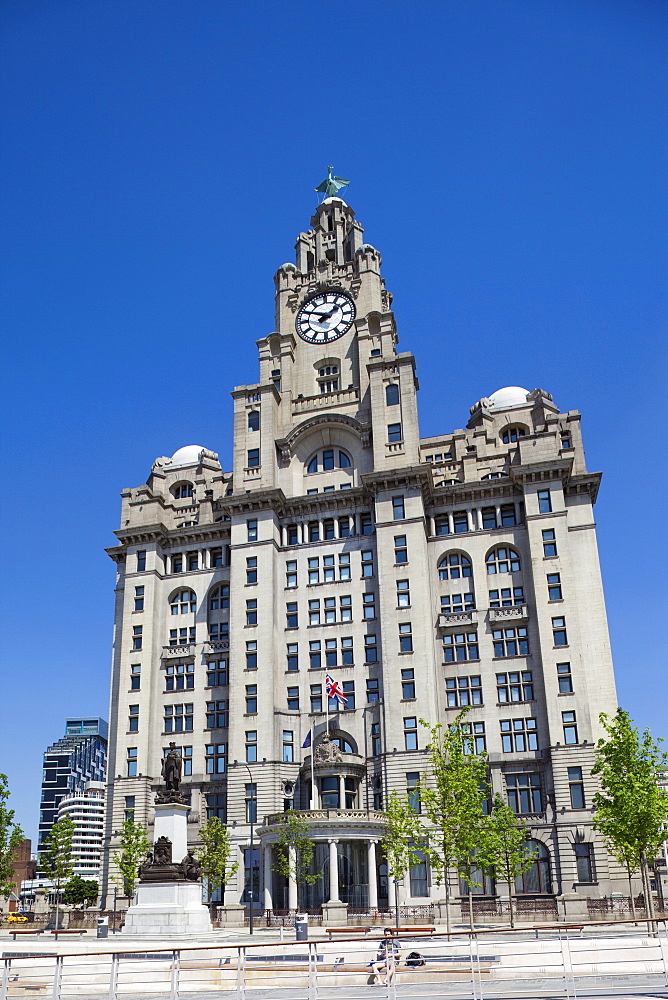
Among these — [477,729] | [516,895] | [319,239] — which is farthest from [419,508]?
[319,239]

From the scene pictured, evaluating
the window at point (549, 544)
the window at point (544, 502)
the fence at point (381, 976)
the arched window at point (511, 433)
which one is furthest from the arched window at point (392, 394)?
the fence at point (381, 976)

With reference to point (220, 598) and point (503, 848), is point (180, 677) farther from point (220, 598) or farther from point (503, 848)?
point (503, 848)

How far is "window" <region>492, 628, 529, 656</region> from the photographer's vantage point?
8069 centimetres

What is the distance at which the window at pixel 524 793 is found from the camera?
75.2 metres

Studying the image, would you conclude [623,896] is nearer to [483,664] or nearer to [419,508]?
[483,664]

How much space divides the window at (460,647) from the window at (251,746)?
62.8 ft

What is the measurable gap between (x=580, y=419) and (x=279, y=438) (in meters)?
31.8

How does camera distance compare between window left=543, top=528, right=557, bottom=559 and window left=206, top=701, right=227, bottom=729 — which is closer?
window left=543, top=528, right=557, bottom=559

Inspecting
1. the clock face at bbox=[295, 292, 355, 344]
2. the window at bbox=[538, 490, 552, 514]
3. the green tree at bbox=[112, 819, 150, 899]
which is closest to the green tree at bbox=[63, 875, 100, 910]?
the green tree at bbox=[112, 819, 150, 899]

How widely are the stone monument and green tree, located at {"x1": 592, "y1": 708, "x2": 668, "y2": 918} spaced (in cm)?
2557

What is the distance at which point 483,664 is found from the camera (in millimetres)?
80938

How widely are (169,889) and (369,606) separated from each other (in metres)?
43.7

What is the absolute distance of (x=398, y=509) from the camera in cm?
8606

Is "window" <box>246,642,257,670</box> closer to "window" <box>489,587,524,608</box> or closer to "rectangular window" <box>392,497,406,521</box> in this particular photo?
"rectangular window" <box>392,497,406,521</box>
